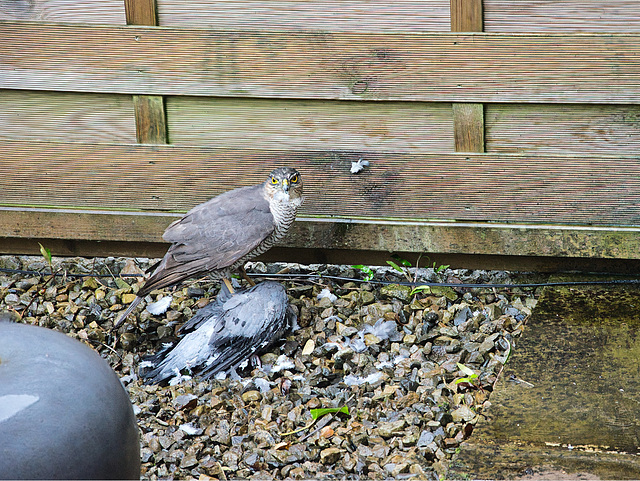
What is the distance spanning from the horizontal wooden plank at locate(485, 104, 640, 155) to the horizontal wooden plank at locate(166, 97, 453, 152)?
0.26 meters

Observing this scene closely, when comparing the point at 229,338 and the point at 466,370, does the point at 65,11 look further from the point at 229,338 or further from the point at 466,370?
the point at 466,370

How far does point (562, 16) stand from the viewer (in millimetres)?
3311

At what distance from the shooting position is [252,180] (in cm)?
380

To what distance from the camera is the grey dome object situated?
161 cm

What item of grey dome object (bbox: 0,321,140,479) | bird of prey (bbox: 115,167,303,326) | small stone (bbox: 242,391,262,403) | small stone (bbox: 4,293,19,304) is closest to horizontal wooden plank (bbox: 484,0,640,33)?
bird of prey (bbox: 115,167,303,326)

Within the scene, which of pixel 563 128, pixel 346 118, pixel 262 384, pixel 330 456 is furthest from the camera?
pixel 346 118

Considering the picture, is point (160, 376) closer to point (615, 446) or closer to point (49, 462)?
point (49, 462)

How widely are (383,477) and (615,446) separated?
811mm

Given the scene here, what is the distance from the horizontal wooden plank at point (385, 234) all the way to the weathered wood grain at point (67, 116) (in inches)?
17.2

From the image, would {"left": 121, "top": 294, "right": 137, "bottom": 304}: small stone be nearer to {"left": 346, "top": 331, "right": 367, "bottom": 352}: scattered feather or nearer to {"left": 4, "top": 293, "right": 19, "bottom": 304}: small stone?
{"left": 4, "top": 293, "right": 19, "bottom": 304}: small stone

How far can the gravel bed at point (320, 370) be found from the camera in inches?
105

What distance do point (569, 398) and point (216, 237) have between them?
173cm

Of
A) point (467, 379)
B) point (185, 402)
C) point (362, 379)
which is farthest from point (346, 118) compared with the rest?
point (185, 402)

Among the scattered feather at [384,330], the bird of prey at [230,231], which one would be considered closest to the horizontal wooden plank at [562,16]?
the bird of prey at [230,231]
